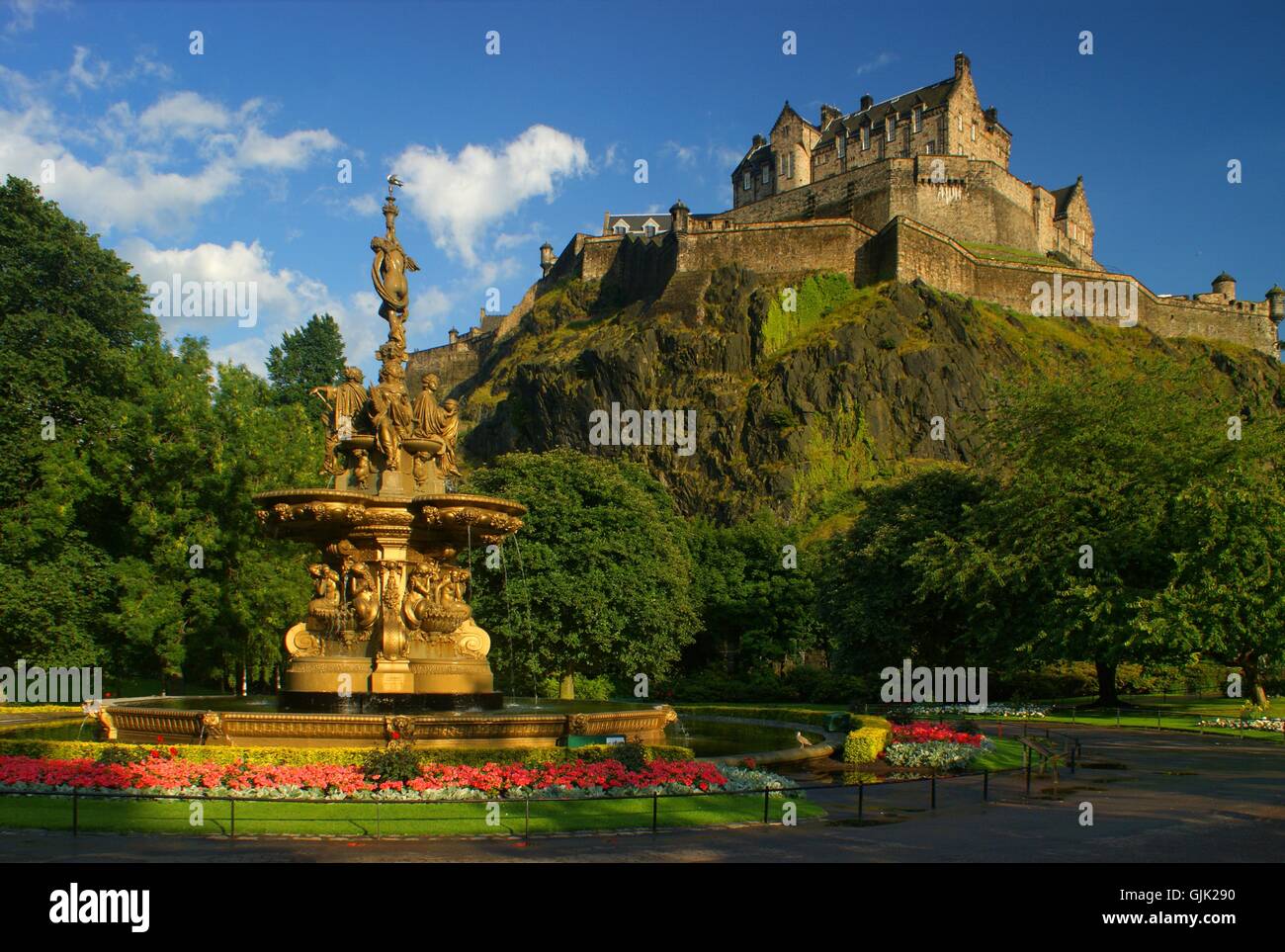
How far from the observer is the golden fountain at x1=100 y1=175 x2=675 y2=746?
1917 cm

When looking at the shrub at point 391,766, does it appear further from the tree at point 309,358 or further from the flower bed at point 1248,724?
the tree at point 309,358

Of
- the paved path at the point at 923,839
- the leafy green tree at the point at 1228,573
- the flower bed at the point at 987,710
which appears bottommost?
the flower bed at the point at 987,710

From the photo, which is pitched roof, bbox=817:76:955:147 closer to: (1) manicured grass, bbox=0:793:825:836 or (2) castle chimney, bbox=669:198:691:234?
(2) castle chimney, bbox=669:198:691:234

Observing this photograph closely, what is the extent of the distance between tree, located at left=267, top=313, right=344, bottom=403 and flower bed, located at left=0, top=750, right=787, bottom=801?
208 feet

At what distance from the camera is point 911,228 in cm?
9256

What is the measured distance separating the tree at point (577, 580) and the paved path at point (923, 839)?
23549mm

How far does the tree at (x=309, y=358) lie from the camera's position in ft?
277

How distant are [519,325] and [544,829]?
10791cm

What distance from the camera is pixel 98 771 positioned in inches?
577

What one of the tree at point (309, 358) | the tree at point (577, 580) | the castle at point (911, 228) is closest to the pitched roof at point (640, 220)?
the castle at point (911, 228)

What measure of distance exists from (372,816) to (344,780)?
51.3 inches

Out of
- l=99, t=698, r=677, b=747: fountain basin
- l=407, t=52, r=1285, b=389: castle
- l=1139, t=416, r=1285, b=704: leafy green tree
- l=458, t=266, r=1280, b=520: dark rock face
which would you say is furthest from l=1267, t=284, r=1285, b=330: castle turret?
l=99, t=698, r=677, b=747: fountain basin

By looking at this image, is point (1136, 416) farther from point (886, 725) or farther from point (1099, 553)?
point (886, 725)

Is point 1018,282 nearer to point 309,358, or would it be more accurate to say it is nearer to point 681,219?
point 681,219
